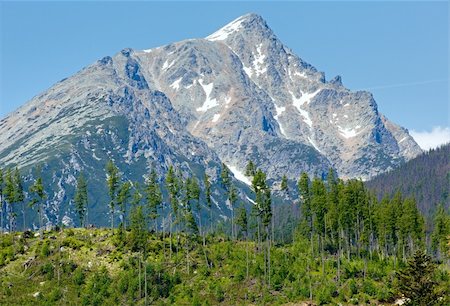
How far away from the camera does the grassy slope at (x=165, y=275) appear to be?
9925 centimetres

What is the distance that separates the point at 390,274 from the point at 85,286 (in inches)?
2072

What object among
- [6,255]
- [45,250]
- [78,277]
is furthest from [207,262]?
[6,255]

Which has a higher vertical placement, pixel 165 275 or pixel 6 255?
pixel 6 255

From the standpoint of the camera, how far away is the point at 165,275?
106875 mm

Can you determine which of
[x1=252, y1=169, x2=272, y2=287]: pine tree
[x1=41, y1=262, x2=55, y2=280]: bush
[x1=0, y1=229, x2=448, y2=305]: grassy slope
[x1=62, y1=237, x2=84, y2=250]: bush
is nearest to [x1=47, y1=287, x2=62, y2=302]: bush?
[x1=0, y1=229, x2=448, y2=305]: grassy slope

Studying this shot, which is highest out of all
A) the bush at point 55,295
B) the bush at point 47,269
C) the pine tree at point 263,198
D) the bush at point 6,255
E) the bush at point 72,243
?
the pine tree at point 263,198

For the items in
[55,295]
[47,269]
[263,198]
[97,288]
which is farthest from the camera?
[263,198]

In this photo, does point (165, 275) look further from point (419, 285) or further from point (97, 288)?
point (419, 285)

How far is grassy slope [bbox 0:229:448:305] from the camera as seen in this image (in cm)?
9925

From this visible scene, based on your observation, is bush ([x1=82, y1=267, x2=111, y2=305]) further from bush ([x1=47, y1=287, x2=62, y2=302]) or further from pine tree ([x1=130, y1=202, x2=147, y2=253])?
pine tree ([x1=130, y1=202, x2=147, y2=253])

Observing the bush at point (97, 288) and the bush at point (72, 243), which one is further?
the bush at point (72, 243)

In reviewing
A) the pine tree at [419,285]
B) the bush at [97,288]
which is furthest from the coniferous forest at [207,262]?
the pine tree at [419,285]

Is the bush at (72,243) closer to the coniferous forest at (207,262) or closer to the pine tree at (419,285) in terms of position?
the coniferous forest at (207,262)

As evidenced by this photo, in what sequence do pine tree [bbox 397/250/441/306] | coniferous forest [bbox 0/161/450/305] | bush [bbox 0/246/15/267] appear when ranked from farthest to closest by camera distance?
1. bush [bbox 0/246/15/267]
2. coniferous forest [bbox 0/161/450/305]
3. pine tree [bbox 397/250/441/306]
